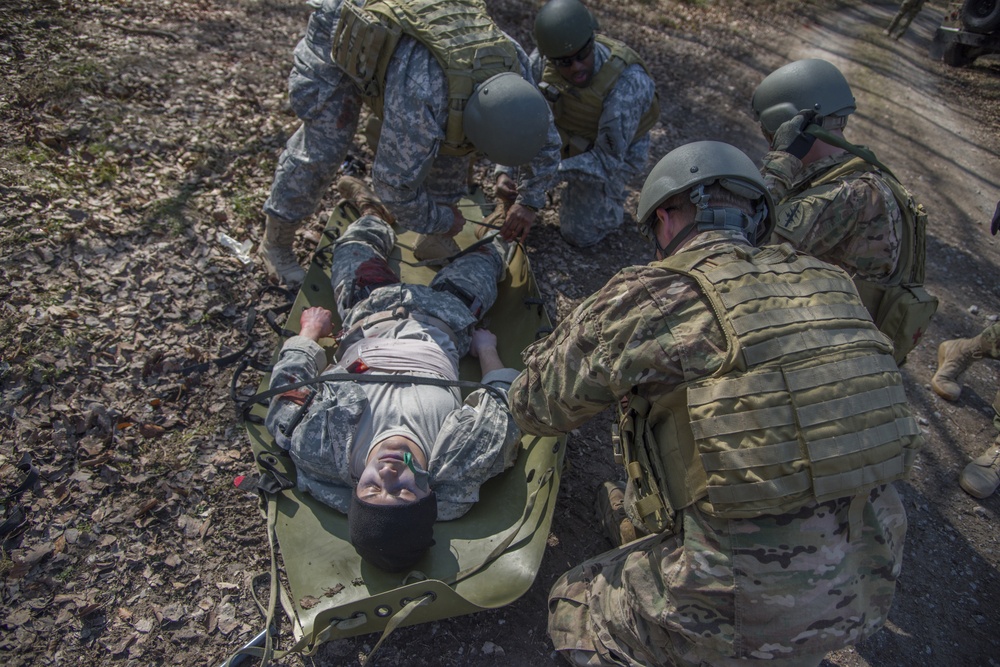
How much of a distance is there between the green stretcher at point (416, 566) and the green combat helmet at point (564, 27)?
291 cm

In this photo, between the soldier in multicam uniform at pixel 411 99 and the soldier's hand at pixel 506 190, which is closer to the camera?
the soldier in multicam uniform at pixel 411 99

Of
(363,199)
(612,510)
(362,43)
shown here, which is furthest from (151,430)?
(612,510)

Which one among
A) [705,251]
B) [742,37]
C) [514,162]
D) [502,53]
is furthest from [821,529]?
[742,37]

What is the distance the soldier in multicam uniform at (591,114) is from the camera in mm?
4551

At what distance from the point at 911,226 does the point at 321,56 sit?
3367 mm

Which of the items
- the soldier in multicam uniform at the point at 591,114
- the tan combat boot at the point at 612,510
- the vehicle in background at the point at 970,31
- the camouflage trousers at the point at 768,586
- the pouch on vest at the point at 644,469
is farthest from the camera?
the vehicle in background at the point at 970,31

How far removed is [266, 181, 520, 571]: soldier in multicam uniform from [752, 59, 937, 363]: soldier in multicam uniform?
66.4 inches

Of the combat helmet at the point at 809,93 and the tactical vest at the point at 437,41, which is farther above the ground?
the combat helmet at the point at 809,93

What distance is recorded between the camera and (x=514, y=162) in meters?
3.42

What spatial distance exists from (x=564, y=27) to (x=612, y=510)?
131 inches

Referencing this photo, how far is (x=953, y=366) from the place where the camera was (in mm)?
4441

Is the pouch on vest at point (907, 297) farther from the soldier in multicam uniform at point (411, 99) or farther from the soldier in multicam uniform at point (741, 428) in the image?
the soldier in multicam uniform at point (411, 99)

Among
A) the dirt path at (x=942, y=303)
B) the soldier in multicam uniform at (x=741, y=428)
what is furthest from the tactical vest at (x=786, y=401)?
the dirt path at (x=942, y=303)

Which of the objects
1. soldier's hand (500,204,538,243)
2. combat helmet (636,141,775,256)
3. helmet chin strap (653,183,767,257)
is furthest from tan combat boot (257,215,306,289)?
helmet chin strap (653,183,767,257)
